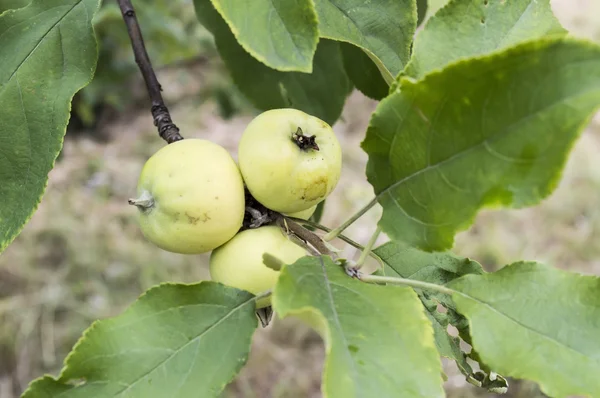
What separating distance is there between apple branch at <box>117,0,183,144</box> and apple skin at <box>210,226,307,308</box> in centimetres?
20

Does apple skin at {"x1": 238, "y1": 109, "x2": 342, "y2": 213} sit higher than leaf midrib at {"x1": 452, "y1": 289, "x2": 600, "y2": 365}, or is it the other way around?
apple skin at {"x1": 238, "y1": 109, "x2": 342, "y2": 213}

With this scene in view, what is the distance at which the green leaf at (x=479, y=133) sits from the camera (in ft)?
1.51

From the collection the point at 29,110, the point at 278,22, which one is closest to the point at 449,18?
the point at 278,22

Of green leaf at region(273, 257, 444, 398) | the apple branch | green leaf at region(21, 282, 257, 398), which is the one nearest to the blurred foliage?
the apple branch

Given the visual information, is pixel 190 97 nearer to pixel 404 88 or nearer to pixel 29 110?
pixel 29 110

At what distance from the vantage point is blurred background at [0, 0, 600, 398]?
6.94 ft

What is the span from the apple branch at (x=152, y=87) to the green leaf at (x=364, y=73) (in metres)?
0.32

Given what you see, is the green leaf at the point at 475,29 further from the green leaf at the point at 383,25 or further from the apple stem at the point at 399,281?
the apple stem at the point at 399,281

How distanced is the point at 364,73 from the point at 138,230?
1837 mm

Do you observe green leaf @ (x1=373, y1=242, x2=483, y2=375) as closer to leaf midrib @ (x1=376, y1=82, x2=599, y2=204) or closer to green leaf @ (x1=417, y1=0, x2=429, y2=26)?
leaf midrib @ (x1=376, y1=82, x2=599, y2=204)

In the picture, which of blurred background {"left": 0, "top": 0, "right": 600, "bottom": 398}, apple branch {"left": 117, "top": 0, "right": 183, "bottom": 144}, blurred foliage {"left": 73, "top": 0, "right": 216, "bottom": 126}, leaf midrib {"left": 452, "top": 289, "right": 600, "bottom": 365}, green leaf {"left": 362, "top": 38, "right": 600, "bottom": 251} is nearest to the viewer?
green leaf {"left": 362, "top": 38, "right": 600, "bottom": 251}

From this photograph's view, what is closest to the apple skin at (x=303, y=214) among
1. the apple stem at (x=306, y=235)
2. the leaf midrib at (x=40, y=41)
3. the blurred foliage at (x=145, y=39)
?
the apple stem at (x=306, y=235)

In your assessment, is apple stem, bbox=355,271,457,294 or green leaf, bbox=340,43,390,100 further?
green leaf, bbox=340,43,390,100

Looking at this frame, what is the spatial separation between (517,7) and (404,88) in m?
0.24
